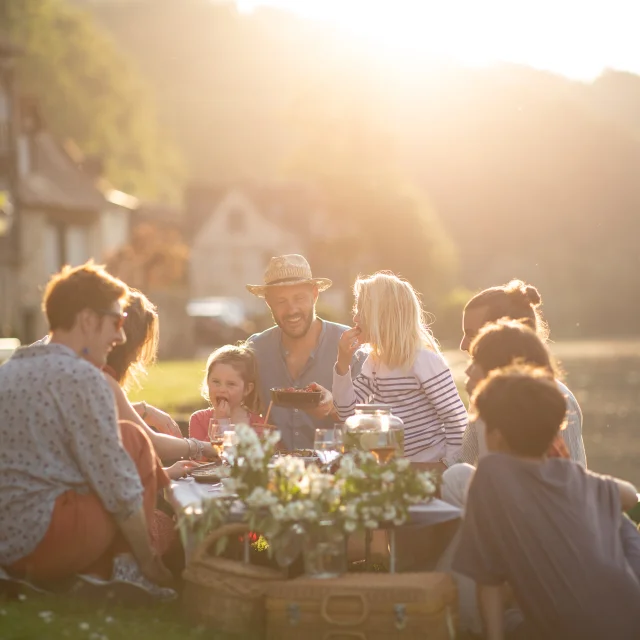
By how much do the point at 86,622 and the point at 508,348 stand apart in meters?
2.30

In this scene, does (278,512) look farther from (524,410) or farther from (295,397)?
(295,397)

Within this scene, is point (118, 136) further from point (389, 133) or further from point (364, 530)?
point (364, 530)

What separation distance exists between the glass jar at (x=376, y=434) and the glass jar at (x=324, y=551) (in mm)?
604

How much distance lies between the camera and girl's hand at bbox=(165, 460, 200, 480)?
21.9 ft

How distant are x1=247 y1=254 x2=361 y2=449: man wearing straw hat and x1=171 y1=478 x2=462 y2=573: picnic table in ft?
9.76

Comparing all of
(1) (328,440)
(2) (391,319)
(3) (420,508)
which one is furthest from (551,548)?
(2) (391,319)

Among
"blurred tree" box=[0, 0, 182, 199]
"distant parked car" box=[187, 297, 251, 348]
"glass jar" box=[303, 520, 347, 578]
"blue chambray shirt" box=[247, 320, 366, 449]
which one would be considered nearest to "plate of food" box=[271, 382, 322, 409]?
"glass jar" box=[303, 520, 347, 578]

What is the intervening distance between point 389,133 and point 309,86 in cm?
533

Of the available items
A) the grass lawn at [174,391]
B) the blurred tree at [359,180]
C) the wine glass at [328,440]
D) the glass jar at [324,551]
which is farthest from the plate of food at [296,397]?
the blurred tree at [359,180]

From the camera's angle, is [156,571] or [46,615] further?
[156,571]

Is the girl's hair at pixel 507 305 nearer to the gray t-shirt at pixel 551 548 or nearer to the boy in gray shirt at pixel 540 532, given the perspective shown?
the boy in gray shirt at pixel 540 532

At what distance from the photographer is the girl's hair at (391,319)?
7.50 metres

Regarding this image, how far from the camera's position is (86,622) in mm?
5590

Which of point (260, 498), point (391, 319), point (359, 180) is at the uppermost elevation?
point (359, 180)
